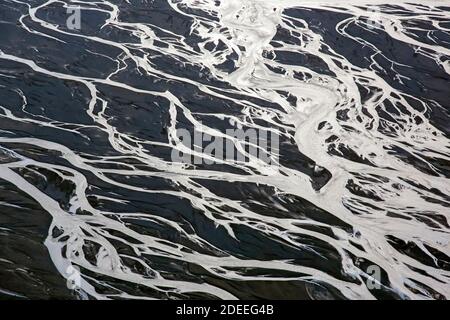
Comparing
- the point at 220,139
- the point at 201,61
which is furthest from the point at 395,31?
the point at 220,139

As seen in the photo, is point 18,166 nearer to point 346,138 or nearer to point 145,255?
point 145,255

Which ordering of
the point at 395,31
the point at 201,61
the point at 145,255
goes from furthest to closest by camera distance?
the point at 395,31 < the point at 201,61 < the point at 145,255

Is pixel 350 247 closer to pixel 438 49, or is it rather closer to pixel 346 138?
pixel 346 138

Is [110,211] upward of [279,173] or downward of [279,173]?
downward

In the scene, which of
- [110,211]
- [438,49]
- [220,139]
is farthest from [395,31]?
[110,211]

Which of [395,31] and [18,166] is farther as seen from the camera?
[395,31]

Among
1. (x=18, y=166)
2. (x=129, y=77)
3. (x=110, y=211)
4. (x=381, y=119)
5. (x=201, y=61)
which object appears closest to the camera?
(x=110, y=211)

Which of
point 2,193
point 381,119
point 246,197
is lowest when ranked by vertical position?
point 2,193
